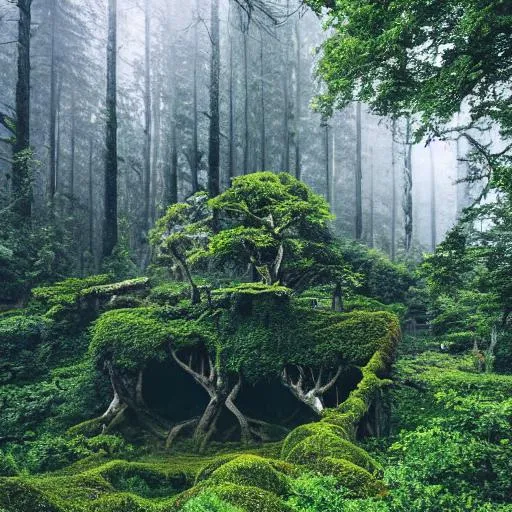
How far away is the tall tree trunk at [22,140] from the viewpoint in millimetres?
18516

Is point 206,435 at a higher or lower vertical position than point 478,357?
lower

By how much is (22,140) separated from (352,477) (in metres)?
18.9

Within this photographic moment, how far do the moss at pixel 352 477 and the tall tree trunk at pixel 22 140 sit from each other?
16.6 m

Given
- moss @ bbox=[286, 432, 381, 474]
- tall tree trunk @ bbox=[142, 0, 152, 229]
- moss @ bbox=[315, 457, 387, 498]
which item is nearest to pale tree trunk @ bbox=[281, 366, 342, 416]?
moss @ bbox=[286, 432, 381, 474]

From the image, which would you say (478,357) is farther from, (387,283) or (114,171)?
(114,171)

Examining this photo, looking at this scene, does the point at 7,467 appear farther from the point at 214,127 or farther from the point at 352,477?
the point at 214,127

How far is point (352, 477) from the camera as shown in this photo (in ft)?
16.3

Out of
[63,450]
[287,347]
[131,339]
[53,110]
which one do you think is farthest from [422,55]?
[53,110]

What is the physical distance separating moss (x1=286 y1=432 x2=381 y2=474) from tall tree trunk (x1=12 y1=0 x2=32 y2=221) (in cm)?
1602

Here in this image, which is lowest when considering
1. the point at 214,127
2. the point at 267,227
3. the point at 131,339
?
the point at 131,339

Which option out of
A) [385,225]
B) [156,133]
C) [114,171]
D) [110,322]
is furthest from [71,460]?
[385,225]

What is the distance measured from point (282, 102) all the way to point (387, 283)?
2600 centimetres

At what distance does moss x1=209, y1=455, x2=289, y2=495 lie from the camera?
15.4 ft

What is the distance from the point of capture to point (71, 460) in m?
8.69
